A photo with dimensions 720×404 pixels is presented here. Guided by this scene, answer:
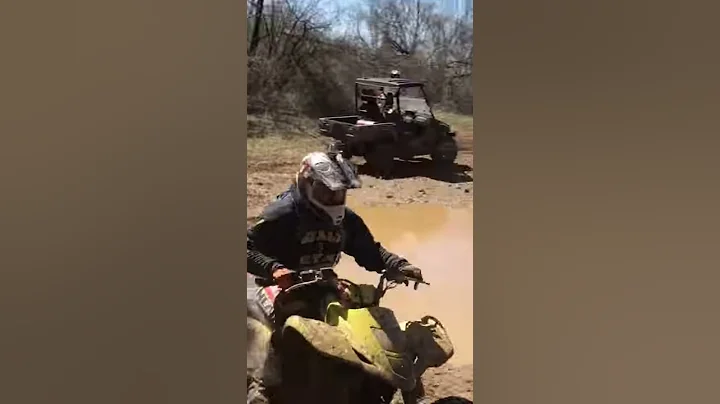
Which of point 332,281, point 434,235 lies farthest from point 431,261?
point 332,281

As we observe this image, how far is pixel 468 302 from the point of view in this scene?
5.38 ft

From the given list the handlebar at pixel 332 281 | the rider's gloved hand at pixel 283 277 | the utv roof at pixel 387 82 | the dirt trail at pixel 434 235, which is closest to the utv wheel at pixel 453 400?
the dirt trail at pixel 434 235

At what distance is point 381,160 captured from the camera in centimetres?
163

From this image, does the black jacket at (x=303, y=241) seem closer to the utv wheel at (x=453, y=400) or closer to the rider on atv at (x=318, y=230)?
the rider on atv at (x=318, y=230)

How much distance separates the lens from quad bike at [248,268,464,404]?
1.54 meters

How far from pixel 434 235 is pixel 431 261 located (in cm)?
5

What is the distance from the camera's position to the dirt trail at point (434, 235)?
1605 mm
